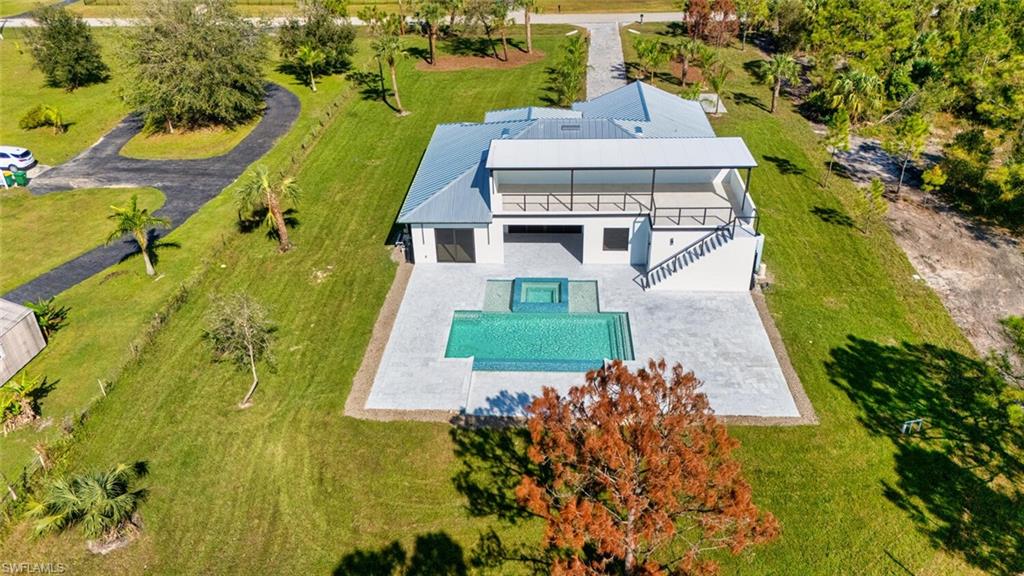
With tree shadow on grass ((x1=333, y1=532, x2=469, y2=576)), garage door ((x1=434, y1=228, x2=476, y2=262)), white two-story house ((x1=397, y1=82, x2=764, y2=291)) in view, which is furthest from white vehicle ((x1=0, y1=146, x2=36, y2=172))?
tree shadow on grass ((x1=333, y1=532, x2=469, y2=576))

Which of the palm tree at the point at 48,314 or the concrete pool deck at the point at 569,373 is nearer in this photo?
the concrete pool deck at the point at 569,373

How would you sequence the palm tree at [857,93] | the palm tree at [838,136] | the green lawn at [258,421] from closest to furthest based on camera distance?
the green lawn at [258,421]
the palm tree at [838,136]
the palm tree at [857,93]

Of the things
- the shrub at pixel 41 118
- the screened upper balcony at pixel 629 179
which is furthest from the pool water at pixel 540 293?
the shrub at pixel 41 118

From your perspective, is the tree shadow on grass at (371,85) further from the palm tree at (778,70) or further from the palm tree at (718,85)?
the palm tree at (778,70)

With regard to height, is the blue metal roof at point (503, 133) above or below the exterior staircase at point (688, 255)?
above

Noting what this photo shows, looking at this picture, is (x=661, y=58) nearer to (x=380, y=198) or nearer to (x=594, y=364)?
(x=380, y=198)

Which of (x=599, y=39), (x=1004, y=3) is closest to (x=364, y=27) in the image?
(x=599, y=39)

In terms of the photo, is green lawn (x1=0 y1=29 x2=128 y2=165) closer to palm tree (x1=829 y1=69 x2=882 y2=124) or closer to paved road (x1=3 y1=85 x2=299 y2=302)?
paved road (x1=3 y1=85 x2=299 y2=302)
